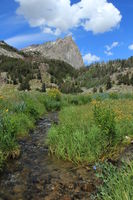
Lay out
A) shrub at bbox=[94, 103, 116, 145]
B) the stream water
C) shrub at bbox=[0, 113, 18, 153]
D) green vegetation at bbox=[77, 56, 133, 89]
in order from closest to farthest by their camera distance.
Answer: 1. the stream water
2. shrub at bbox=[94, 103, 116, 145]
3. shrub at bbox=[0, 113, 18, 153]
4. green vegetation at bbox=[77, 56, 133, 89]

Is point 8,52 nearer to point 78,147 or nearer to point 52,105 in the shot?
point 52,105

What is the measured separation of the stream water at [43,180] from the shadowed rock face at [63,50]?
13767 centimetres

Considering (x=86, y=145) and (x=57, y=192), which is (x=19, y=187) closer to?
(x=57, y=192)

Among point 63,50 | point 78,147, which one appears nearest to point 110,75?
point 78,147

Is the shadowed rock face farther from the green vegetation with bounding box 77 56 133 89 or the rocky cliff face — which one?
the green vegetation with bounding box 77 56 133 89

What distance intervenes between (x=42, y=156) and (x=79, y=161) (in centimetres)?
134

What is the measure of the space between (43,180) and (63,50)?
14856 cm

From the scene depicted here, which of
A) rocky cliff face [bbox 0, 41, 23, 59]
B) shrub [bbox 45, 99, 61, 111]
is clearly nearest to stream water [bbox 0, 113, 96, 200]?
shrub [bbox 45, 99, 61, 111]

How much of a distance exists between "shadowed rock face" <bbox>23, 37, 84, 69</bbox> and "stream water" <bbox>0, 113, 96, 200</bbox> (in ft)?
452

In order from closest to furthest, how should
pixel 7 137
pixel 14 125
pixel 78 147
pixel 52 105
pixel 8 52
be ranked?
pixel 78 147
pixel 7 137
pixel 14 125
pixel 52 105
pixel 8 52

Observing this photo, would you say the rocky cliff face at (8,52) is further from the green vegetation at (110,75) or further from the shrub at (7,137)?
the shrub at (7,137)

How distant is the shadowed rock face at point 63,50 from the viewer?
479ft

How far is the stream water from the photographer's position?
518cm

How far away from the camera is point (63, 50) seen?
150875 mm
